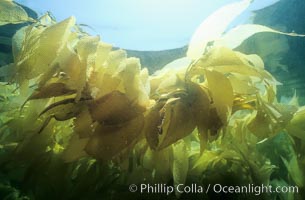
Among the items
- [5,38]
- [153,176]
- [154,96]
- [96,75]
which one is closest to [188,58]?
[154,96]

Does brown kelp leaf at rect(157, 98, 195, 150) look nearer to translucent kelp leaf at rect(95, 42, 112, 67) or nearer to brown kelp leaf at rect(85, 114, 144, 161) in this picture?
brown kelp leaf at rect(85, 114, 144, 161)

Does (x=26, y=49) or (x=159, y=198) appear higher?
(x=26, y=49)

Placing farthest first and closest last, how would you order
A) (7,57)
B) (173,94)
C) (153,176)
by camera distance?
(7,57) < (153,176) < (173,94)

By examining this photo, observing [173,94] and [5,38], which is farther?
[5,38]

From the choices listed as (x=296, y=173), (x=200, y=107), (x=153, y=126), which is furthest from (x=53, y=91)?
(x=296, y=173)

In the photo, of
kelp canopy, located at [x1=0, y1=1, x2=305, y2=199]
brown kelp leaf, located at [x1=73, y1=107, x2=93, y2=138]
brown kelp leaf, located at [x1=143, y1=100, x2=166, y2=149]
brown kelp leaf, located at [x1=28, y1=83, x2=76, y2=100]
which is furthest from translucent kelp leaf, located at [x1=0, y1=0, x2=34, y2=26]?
brown kelp leaf, located at [x1=143, y1=100, x2=166, y2=149]

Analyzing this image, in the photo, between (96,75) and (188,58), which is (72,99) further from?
(188,58)
